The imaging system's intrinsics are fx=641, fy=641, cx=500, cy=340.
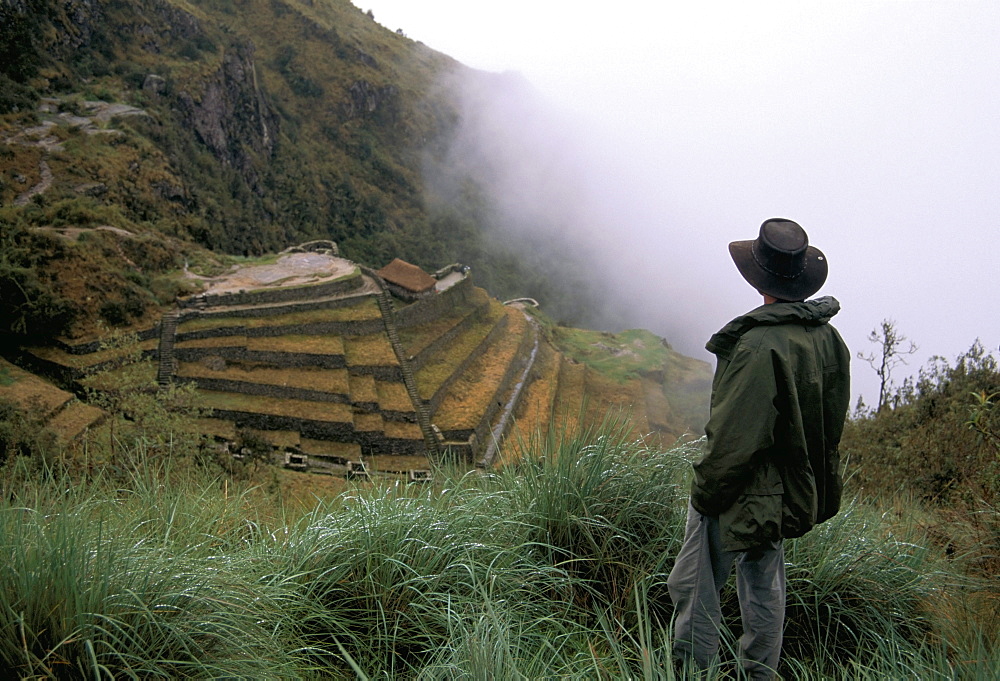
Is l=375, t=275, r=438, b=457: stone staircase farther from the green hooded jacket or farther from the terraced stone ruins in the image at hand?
the green hooded jacket

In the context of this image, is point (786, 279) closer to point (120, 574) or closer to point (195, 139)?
point (120, 574)

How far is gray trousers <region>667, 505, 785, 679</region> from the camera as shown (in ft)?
8.13

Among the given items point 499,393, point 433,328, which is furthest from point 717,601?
point 433,328

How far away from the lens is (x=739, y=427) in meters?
2.33

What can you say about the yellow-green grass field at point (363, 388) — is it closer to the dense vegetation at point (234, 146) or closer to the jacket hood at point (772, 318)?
the dense vegetation at point (234, 146)

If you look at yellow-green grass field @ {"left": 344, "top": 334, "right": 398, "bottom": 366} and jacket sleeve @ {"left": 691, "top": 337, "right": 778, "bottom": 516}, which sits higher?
jacket sleeve @ {"left": 691, "top": 337, "right": 778, "bottom": 516}

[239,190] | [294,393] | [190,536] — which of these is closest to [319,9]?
[239,190]

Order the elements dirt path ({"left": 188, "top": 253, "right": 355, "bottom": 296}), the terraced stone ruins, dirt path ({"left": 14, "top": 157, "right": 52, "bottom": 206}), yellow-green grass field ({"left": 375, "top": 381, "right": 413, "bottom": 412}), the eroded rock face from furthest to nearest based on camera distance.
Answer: the eroded rock face
dirt path ({"left": 188, "top": 253, "right": 355, "bottom": 296})
dirt path ({"left": 14, "top": 157, "right": 52, "bottom": 206})
yellow-green grass field ({"left": 375, "top": 381, "right": 413, "bottom": 412})
the terraced stone ruins

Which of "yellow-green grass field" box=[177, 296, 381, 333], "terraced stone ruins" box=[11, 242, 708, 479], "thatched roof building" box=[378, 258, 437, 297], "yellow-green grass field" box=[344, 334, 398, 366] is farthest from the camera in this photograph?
"thatched roof building" box=[378, 258, 437, 297]

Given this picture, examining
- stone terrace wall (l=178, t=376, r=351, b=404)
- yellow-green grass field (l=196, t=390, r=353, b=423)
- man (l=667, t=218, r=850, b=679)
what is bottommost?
yellow-green grass field (l=196, t=390, r=353, b=423)

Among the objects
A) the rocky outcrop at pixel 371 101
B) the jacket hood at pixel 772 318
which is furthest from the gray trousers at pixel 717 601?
the rocky outcrop at pixel 371 101

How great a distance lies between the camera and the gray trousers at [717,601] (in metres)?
2.48

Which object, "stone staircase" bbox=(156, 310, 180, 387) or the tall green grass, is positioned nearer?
the tall green grass

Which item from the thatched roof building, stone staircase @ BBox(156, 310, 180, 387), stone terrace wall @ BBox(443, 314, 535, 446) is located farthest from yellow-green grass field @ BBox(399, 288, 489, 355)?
stone staircase @ BBox(156, 310, 180, 387)
